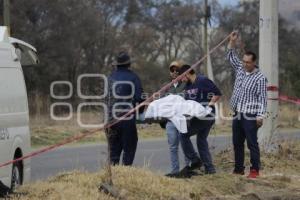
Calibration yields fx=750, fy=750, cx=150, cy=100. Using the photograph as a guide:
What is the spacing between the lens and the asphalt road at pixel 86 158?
50.6ft

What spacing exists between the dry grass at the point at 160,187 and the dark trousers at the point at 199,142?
0.80m

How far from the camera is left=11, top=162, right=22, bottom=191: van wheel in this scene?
9852mm

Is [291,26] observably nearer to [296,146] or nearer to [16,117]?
[296,146]

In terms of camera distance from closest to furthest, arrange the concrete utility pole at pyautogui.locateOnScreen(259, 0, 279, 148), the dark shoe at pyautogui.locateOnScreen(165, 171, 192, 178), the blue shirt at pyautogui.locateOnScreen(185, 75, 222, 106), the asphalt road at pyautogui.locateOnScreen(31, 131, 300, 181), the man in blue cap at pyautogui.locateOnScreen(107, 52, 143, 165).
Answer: the dark shoe at pyautogui.locateOnScreen(165, 171, 192, 178), the man in blue cap at pyautogui.locateOnScreen(107, 52, 143, 165), the blue shirt at pyautogui.locateOnScreen(185, 75, 222, 106), the concrete utility pole at pyautogui.locateOnScreen(259, 0, 279, 148), the asphalt road at pyautogui.locateOnScreen(31, 131, 300, 181)

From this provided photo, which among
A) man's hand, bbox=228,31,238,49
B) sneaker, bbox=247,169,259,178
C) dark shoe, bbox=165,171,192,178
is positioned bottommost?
sneaker, bbox=247,169,259,178

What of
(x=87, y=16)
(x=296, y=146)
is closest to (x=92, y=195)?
(x=296, y=146)

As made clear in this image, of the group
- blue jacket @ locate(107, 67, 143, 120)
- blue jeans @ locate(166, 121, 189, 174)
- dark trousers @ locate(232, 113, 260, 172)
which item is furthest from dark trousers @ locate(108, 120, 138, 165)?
dark trousers @ locate(232, 113, 260, 172)

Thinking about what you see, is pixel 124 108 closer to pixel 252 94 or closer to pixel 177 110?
pixel 177 110

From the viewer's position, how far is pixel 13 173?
32.6 ft

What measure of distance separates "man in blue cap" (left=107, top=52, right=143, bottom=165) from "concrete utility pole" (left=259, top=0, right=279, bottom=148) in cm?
343

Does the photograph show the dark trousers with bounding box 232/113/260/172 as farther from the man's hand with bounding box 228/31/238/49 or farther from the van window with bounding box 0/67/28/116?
the van window with bounding box 0/67/28/116

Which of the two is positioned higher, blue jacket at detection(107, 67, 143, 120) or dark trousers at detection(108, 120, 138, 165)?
blue jacket at detection(107, 67, 143, 120)

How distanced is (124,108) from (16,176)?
1829mm

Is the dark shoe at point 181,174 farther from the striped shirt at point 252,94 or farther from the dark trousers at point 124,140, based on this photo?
the striped shirt at point 252,94
